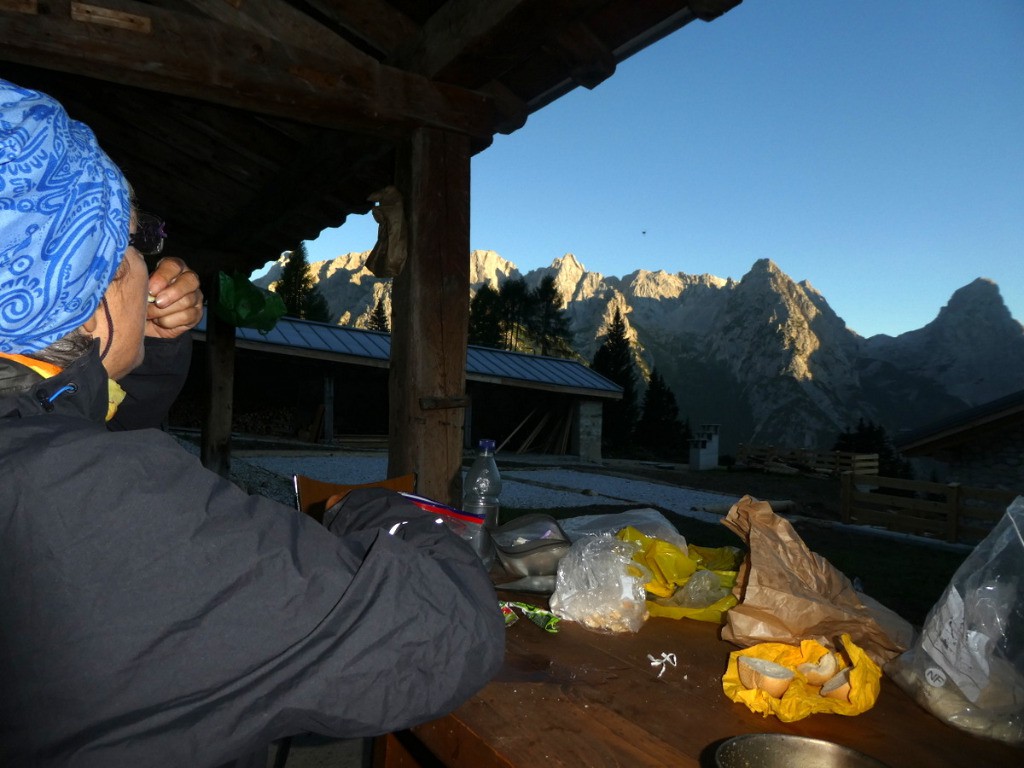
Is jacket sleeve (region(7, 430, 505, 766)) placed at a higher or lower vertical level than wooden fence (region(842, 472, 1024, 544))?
higher

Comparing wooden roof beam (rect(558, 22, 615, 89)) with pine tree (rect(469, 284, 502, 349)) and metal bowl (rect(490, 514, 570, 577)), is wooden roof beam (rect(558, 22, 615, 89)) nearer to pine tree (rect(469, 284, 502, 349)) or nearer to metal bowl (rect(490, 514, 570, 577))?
metal bowl (rect(490, 514, 570, 577))

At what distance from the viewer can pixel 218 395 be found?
8.84 metres

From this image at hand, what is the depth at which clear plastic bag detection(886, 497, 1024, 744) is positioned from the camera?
1.29 meters

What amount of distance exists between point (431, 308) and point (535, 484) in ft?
30.3

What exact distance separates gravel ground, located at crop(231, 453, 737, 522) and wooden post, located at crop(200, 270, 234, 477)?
56cm

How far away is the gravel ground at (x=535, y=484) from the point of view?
10.0 metres

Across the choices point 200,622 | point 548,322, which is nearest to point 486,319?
point 548,322

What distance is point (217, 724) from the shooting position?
0.85 meters

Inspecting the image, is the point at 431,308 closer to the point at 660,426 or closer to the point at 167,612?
the point at 167,612

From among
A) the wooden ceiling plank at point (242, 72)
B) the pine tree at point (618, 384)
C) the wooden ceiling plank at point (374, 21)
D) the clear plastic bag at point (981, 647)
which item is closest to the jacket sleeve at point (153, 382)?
the wooden ceiling plank at point (242, 72)

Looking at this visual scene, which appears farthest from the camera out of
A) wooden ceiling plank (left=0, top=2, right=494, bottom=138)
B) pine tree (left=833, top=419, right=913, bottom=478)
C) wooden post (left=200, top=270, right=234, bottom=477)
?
Answer: pine tree (left=833, top=419, right=913, bottom=478)

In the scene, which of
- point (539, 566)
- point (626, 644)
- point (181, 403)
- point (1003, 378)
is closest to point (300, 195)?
point (539, 566)

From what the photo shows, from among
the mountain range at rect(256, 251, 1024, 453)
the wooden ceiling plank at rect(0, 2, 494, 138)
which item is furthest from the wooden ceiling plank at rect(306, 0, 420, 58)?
the mountain range at rect(256, 251, 1024, 453)

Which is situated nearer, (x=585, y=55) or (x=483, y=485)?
(x=483, y=485)
